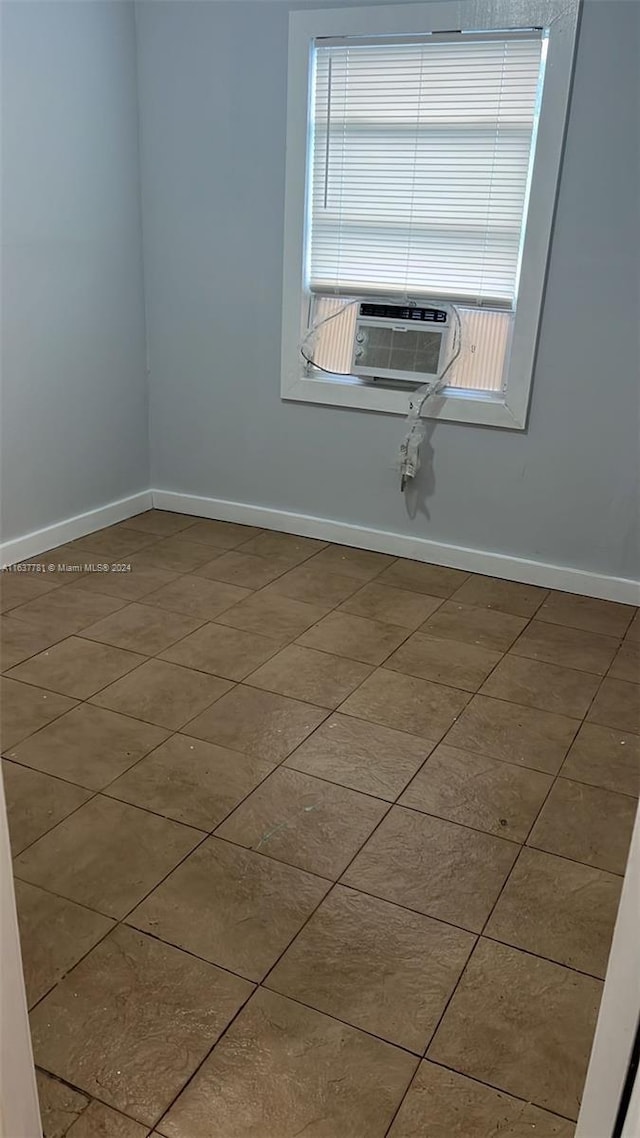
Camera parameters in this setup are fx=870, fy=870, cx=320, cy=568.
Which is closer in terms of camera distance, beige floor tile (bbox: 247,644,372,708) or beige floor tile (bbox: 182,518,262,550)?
beige floor tile (bbox: 247,644,372,708)

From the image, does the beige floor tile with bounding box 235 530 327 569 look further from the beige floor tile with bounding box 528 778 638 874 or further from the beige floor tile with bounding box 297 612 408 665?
the beige floor tile with bounding box 528 778 638 874

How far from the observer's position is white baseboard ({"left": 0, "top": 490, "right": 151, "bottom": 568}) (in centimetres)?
333

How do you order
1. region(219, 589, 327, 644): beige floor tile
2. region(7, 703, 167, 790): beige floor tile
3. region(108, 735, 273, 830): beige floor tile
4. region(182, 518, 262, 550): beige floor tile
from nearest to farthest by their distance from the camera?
region(108, 735, 273, 830): beige floor tile, region(7, 703, 167, 790): beige floor tile, region(219, 589, 327, 644): beige floor tile, region(182, 518, 262, 550): beige floor tile

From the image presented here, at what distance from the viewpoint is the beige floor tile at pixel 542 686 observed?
8.34 ft

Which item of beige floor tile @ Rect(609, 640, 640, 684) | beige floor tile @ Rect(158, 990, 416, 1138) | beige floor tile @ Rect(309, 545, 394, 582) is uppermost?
beige floor tile @ Rect(609, 640, 640, 684)

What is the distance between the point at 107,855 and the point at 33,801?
10.8 inches

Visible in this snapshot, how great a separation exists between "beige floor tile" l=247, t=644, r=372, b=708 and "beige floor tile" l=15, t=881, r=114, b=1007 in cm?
95

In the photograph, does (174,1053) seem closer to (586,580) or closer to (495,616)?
(495,616)

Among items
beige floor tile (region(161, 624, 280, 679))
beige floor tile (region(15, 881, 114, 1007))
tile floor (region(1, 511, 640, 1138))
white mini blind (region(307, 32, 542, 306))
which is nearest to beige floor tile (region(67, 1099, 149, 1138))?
tile floor (region(1, 511, 640, 1138))

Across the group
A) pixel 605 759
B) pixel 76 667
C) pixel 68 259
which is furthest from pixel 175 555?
pixel 605 759

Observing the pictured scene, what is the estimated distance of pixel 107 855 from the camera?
1.86 m

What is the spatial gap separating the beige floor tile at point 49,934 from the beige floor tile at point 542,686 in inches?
52.9

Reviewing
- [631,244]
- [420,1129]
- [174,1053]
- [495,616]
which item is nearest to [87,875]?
[174,1053]

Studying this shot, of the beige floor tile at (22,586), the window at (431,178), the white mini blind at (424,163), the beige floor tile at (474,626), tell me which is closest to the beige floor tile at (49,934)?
the beige floor tile at (22,586)
